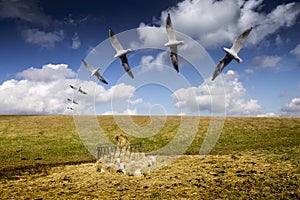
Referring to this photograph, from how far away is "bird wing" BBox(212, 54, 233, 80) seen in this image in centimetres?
930

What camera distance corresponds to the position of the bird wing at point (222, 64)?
9.30 m

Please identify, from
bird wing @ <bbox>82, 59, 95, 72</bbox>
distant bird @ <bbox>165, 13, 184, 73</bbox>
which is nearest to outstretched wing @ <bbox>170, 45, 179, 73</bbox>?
distant bird @ <bbox>165, 13, 184, 73</bbox>

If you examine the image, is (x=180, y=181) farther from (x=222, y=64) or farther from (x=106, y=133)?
(x=106, y=133)

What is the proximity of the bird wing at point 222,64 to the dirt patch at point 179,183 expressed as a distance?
4.88 meters

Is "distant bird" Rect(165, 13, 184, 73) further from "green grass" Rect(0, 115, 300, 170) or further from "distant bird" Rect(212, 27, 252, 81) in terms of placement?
"green grass" Rect(0, 115, 300, 170)

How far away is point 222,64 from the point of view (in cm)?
998

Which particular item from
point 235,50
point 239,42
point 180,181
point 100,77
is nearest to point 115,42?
point 100,77

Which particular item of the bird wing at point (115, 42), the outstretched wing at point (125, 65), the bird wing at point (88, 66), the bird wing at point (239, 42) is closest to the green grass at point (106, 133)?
the bird wing at point (88, 66)

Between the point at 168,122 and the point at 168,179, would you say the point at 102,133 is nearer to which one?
the point at 168,122

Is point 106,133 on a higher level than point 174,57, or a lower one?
lower

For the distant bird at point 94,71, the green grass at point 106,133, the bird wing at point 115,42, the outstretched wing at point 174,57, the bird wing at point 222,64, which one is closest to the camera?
the bird wing at point 222,64

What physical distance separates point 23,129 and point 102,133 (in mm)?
10548

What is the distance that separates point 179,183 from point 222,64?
6.02 meters

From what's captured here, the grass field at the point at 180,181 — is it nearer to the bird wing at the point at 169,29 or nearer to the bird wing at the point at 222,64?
the bird wing at the point at 222,64
